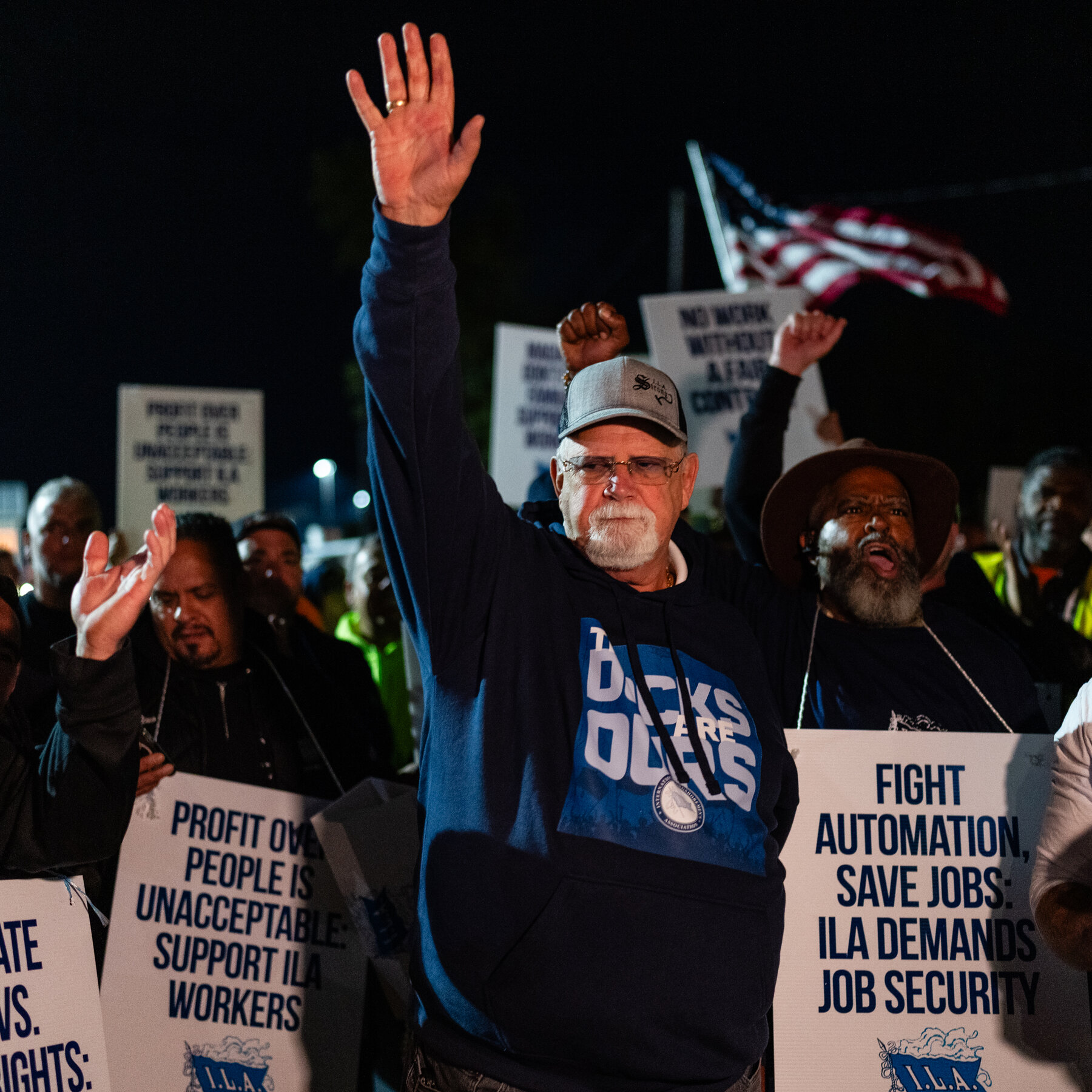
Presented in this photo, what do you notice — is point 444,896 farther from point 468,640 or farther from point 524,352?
point 524,352

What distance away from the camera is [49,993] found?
2.93 m

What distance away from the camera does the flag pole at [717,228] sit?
9492 millimetres

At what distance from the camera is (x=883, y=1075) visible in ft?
9.66

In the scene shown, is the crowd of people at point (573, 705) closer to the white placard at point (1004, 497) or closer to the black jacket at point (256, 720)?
the black jacket at point (256, 720)

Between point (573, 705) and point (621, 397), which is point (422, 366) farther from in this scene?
point (573, 705)

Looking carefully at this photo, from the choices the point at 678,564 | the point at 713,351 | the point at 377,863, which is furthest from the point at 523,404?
the point at 678,564

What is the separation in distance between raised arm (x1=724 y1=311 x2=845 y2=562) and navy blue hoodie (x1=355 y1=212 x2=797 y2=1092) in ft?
5.62

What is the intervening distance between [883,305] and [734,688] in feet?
114

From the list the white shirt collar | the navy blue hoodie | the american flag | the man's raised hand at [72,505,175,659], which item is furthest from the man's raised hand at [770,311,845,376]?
the american flag

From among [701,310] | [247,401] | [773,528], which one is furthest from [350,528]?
[773,528]

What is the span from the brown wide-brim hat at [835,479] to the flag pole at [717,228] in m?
5.80

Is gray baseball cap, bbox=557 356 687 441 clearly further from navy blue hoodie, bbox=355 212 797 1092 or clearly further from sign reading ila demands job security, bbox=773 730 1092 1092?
sign reading ila demands job security, bbox=773 730 1092 1092

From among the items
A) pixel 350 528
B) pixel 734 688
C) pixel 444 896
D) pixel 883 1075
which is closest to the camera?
pixel 444 896

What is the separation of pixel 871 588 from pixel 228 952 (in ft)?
7.38
